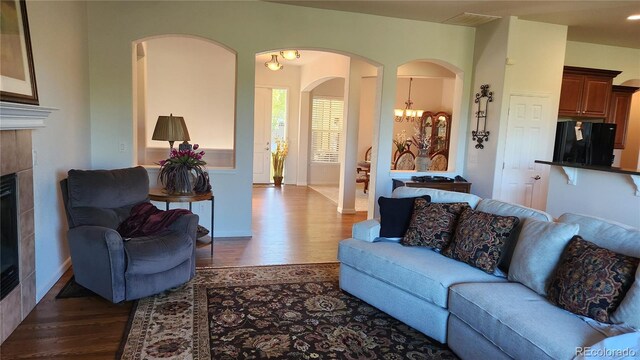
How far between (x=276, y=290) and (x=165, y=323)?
95 cm

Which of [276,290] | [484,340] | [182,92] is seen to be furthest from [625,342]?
[182,92]

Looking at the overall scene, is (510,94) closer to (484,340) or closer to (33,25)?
(484,340)

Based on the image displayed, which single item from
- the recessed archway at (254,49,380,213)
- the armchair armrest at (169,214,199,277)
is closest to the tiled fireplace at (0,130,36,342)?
the armchair armrest at (169,214,199,277)

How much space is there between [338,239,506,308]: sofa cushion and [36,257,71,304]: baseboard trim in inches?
91.2

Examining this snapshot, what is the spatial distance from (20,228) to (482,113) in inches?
204

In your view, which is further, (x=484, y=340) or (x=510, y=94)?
(x=510, y=94)

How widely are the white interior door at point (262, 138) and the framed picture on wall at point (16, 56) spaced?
6637 mm

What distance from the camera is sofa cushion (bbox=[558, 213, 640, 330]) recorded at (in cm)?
197

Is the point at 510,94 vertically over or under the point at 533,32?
under

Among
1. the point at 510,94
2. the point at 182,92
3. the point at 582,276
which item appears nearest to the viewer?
the point at 582,276

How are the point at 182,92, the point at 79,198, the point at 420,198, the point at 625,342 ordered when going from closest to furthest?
1. the point at 625,342
2. the point at 79,198
3. the point at 420,198
4. the point at 182,92

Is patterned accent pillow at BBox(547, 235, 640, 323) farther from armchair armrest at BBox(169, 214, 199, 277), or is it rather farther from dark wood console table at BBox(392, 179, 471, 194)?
dark wood console table at BBox(392, 179, 471, 194)

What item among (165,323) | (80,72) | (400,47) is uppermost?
(400,47)

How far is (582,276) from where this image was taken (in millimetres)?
2180
